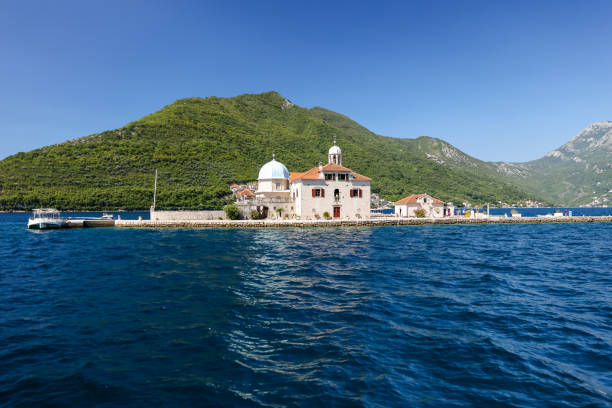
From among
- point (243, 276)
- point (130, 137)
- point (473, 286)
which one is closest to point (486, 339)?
point (473, 286)

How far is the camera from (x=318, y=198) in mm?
54906

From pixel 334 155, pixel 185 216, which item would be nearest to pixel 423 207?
pixel 334 155

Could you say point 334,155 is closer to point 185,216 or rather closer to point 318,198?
point 318,198

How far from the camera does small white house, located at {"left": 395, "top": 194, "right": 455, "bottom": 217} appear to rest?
205 feet

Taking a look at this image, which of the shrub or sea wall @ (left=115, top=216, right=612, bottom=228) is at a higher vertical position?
the shrub

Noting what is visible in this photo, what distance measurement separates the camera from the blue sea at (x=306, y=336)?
6.64m

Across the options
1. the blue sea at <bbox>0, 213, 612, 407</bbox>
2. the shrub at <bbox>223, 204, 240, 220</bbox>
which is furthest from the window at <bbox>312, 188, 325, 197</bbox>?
the blue sea at <bbox>0, 213, 612, 407</bbox>

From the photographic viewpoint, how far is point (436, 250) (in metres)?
28.0

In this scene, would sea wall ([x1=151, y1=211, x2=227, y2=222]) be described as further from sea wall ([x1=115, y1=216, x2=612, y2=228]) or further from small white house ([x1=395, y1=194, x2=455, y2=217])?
small white house ([x1=395, y1=194, x2=455, y2=217])

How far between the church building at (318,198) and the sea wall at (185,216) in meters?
4.39

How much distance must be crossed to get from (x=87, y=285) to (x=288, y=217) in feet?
139

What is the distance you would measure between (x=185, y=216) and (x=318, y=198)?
23.3 metres

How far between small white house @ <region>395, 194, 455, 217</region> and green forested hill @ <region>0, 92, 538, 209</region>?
1806 inches

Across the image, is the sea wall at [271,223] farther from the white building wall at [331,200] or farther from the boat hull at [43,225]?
the boat hull at [43,225]
